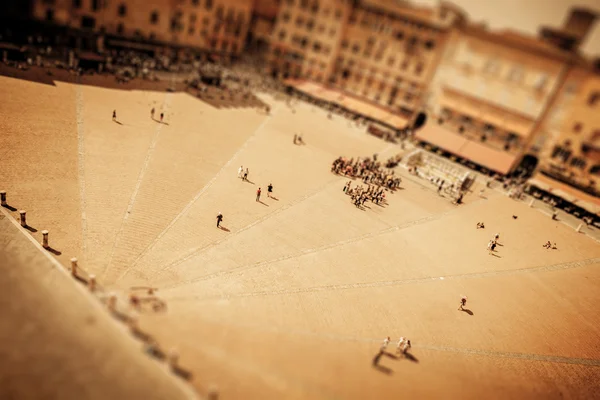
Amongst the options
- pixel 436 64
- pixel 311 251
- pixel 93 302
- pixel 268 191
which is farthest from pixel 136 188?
pixel 436 64

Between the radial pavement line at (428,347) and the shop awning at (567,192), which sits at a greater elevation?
the shop awning at (567,192)

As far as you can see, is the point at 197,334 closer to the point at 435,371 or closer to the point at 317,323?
the point at 317,323

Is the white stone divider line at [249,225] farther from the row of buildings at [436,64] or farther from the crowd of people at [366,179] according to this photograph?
the row of buildings at [436,64]

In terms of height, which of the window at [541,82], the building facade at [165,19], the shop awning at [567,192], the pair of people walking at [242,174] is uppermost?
the window at [541,82]

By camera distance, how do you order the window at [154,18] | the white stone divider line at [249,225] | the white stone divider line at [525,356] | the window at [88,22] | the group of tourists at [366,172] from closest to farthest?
1. the white stone divider line at [525,356]
2. the white stone divider line at [249,225]
3. the group of tourists at [366,172]
4. the window at [88,22]
5. the window at [154,18]

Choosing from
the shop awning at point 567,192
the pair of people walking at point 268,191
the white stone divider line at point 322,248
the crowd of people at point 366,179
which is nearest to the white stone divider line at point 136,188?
the white stone divider line at point 322,248

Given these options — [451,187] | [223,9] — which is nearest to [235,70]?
[223,9]

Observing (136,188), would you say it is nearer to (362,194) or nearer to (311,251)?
(311,251)

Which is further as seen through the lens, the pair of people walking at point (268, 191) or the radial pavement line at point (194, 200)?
the pair of people walking at point (268, 191)
